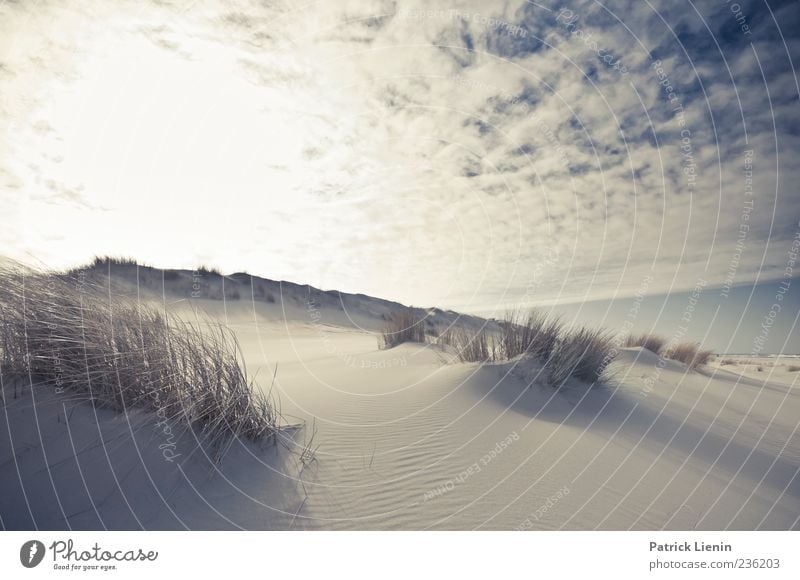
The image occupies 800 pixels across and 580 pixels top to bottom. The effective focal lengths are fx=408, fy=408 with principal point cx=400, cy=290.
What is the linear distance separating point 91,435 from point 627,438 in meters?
3.58

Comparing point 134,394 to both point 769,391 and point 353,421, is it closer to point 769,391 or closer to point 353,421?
point 353,421

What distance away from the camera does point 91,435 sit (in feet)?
7.20

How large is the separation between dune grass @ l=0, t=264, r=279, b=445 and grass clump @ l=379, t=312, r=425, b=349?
574cm

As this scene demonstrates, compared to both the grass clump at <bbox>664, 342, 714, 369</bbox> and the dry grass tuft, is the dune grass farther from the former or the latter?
the grass clump at <bbox>664, 342, 714, 369</bbox>

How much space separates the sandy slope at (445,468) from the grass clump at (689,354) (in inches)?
126

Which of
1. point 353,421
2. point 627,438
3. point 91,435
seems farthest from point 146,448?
point 627,438

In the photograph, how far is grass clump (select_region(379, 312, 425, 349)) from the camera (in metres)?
8.38

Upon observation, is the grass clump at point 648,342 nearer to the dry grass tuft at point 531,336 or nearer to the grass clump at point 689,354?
the grass clump at point 689,354

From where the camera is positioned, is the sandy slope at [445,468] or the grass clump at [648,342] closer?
the sandy slope at [445,468]
